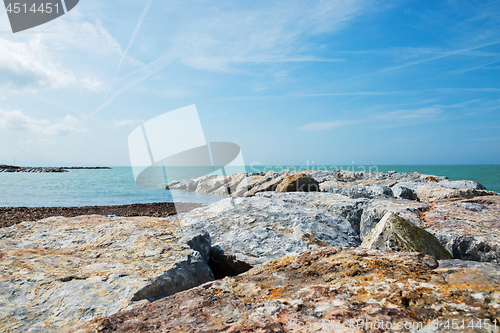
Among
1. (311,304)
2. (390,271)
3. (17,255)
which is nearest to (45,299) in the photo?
(17,255)

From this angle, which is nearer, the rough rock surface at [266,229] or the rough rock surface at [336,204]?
the rough rock surface at [266,229]

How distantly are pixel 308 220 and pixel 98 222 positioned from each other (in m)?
3.15

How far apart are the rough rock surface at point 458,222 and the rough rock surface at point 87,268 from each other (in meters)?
3.66

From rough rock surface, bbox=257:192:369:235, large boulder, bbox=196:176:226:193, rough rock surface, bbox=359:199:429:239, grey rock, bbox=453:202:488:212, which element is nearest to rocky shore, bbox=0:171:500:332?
rough rock surface, bbox=359:199:429:239

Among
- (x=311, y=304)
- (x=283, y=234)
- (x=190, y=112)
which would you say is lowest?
(x=283, y=234)

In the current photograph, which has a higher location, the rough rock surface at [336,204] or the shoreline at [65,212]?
the rough rock surface at [336,204]

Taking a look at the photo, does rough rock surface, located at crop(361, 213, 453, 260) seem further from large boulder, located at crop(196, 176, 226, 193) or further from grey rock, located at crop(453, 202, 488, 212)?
large boulder, located at crop(196, 176, 226, 193)

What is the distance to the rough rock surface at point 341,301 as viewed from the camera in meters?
1.23

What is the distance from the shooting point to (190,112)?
388cm

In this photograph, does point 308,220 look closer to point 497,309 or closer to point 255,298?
point 255,298

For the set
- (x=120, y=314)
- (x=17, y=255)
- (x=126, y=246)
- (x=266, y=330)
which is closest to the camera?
(x=266, y=330)

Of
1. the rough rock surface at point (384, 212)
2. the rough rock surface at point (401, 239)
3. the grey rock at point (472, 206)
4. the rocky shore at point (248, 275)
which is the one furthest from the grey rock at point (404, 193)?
the rough rock surface at point (401, 239)

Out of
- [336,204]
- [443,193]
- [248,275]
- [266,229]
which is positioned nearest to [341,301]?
[248,275]

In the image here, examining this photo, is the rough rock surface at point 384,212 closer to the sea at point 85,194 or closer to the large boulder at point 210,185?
the sea at point 85,194
